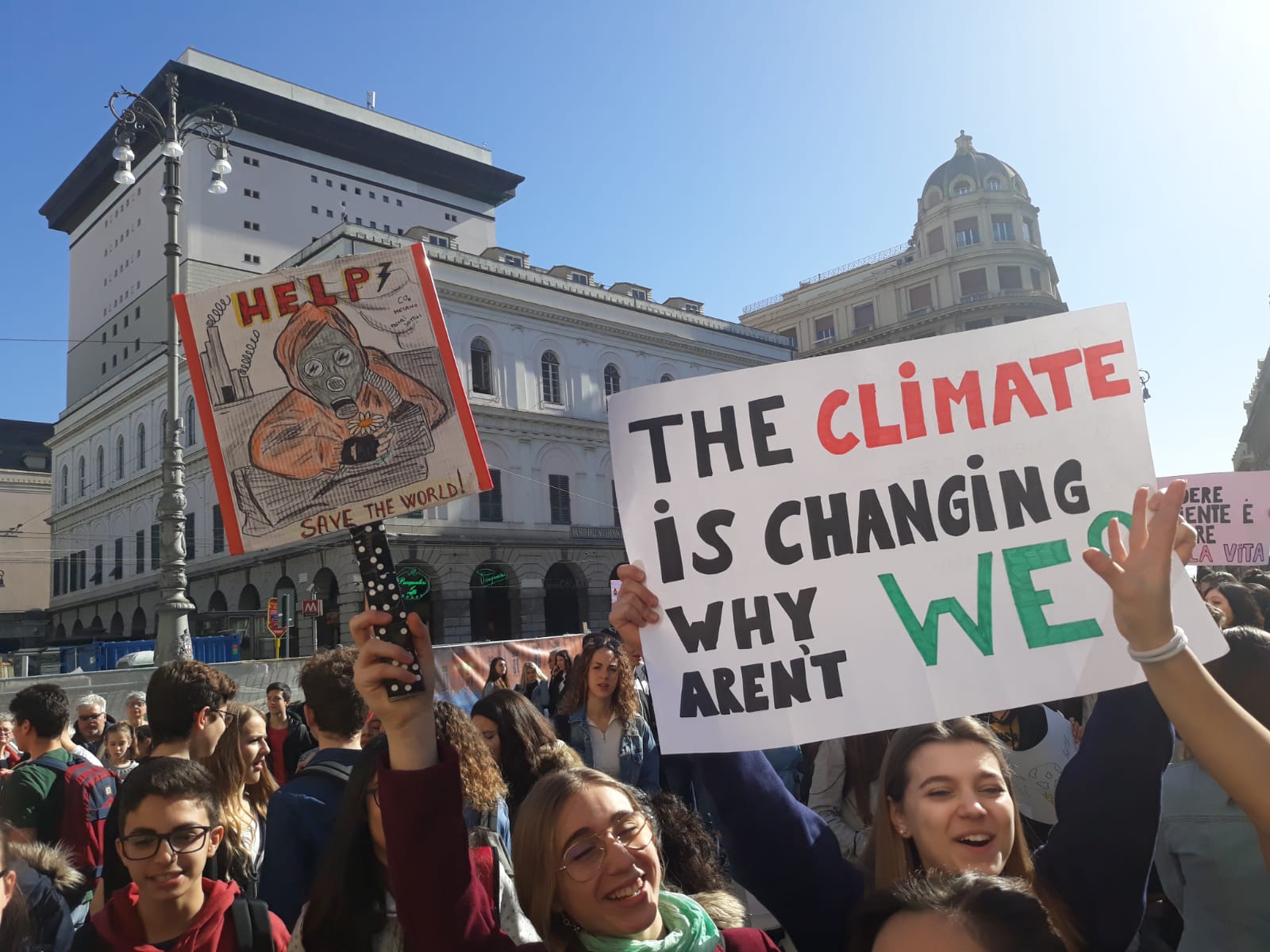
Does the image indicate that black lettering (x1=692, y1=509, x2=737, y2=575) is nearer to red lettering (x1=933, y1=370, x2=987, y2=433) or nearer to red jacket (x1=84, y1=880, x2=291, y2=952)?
red lettering (x1=933, y1=370, x2=987, y2=433)

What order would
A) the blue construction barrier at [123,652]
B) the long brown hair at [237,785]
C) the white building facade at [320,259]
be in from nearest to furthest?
1. the long brown hair at [237,785]
2. the blue construction barrier at [123,652]
3. the white building facade at [320,259]

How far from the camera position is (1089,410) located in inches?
93.4

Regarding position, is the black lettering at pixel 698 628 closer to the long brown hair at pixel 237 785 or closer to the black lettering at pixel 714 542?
the black lettering at pixel 714 542

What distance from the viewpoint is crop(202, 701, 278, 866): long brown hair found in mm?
3500

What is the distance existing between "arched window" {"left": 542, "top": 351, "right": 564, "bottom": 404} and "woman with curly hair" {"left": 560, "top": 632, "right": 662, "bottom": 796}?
31.3 meters

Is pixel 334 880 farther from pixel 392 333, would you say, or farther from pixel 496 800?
pixel 392 333

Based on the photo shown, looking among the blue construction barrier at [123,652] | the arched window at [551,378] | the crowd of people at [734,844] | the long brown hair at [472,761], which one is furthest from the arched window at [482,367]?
the long brown hair at [472,761]

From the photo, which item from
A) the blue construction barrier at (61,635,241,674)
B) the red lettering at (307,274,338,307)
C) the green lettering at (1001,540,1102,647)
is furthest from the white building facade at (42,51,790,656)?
the green lettering at (1001,540,1102,647)

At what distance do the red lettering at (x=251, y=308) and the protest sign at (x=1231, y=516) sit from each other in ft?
25.3

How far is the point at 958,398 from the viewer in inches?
96.3

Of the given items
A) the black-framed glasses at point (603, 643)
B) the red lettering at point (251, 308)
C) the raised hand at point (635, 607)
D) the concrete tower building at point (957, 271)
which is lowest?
the black-framed glasses at point (603, 643)

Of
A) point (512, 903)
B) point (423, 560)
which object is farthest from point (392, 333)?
point (423, 560)

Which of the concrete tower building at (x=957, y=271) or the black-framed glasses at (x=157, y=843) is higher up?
the concrete tower building at (x=957, y=271)

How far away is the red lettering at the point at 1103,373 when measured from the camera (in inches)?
93.3
